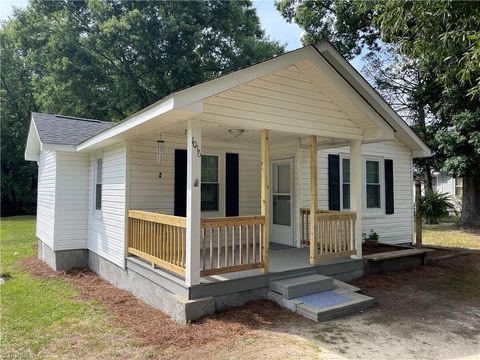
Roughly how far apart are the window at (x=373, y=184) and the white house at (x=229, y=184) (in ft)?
0.11

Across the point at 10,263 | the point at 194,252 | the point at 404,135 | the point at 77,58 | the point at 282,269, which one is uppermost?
the point at 77,58

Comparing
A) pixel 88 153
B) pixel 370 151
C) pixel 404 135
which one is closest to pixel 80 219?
pixel 88 153

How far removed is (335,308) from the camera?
15.6ft

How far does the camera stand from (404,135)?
A: 975 centimetres

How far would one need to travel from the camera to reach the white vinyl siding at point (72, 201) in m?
8.28

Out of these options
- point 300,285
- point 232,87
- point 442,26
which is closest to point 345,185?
point 442,26

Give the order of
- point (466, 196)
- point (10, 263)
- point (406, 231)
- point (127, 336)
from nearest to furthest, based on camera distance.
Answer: point (127, 336)
point (10, 263)
point (406, 231)
point (466, 196)

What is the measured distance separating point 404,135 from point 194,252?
773 centimetres

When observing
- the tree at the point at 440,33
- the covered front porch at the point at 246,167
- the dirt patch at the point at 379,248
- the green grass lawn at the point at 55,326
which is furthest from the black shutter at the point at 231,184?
the tree at the point at 440,33

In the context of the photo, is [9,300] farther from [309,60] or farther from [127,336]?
[309,60]

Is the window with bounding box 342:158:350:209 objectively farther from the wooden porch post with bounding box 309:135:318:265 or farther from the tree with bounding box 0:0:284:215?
the tree with bounding box 0:0:284:215

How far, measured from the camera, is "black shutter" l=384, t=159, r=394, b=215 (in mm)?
9898

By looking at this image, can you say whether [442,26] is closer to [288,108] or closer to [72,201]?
[288,108]

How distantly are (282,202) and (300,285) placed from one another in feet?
10.9
